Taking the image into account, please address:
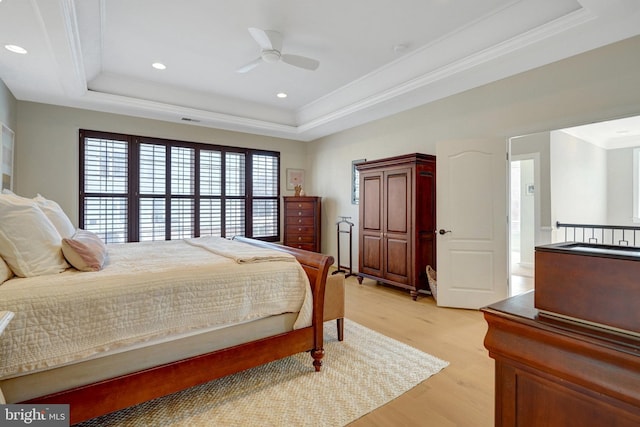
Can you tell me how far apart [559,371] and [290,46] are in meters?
3.82

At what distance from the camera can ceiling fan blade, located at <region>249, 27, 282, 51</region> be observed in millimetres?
2996

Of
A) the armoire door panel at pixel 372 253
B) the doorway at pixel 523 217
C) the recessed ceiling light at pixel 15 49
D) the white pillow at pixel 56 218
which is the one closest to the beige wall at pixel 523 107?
the armoire door panel at pixel 372 253

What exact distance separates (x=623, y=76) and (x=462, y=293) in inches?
103

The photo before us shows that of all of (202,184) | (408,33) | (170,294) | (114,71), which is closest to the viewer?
(170,294)

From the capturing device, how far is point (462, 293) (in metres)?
3.81

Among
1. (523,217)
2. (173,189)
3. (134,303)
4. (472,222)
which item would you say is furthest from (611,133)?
(173,189)

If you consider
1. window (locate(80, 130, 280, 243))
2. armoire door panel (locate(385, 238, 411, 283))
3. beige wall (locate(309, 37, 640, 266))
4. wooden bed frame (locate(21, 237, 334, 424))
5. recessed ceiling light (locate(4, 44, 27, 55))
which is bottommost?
wooden bed frame (locate(21, 237, 334, 424))

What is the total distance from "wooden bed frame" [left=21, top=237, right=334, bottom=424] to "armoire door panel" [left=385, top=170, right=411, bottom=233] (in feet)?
6.81

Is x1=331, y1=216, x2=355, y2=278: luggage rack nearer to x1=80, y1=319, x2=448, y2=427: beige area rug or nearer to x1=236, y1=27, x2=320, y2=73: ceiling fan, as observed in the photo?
x1=80, y1=319, x2=448, y2=427: beige area rug

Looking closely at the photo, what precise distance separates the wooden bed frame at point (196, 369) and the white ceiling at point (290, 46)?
7.96 feet

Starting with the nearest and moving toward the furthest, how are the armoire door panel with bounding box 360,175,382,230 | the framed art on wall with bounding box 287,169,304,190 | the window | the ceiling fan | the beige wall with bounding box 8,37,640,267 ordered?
the beige wall with bounding box 8,37,640,267
the ceiling fan
the armoire door panel with bounding box 360,175,382,230
the window
the framed art on wall with bounding box 287,169,304,190

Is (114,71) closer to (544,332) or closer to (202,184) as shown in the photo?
(202,184)


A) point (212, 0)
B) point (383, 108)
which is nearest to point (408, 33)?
point (383, 108)

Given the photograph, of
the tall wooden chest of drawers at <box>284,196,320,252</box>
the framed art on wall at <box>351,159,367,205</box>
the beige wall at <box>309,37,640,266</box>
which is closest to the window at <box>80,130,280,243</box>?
the tall wooden chest of drawers at <box>284,196,320,252</box>
